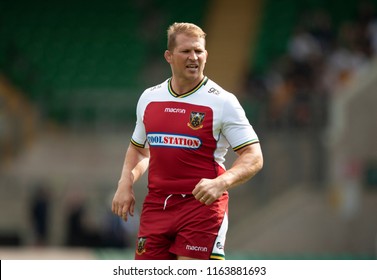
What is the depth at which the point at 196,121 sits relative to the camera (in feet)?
22.3

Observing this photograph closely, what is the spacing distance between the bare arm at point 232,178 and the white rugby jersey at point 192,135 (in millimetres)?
73

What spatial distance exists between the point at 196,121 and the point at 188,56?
43 cm

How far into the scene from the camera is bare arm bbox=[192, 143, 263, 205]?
6418mm

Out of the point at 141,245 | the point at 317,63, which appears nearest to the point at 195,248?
the point at 141,245

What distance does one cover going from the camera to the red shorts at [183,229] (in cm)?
676

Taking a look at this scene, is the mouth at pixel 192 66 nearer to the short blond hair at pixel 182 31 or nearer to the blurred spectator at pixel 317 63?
the short blond hair at pixel 182 31

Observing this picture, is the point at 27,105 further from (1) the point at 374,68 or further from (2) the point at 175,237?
(2) the point at 175,237

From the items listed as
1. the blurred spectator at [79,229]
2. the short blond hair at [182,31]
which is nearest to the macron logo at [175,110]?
the short blond hair at [182,31]

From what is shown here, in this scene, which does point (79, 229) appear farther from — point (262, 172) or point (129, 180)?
point (129, 180)

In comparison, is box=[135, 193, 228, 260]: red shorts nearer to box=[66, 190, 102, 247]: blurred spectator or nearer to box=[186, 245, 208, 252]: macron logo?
box=[186, 245, 208, 252]: macron logo

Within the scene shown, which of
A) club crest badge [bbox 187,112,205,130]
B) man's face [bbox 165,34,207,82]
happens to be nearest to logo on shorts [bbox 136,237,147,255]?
club crest badge [bbox 187,112,205,130]

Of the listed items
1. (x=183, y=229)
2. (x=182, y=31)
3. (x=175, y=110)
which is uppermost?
(x=182, y=31)
